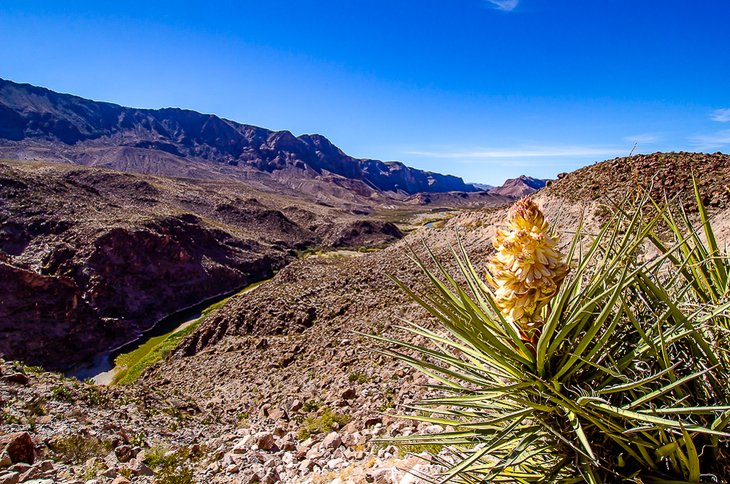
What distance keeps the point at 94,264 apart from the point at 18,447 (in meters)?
27.4

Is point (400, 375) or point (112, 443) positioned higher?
point (400, 375)

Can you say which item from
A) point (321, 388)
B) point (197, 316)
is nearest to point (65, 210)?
point (197, 316)

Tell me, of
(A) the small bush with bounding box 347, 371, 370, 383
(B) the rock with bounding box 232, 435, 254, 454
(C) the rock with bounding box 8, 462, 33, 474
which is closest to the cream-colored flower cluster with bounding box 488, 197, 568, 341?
(C) the rock with bounding box 8, 462, 33, 474

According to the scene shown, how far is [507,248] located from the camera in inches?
70.8

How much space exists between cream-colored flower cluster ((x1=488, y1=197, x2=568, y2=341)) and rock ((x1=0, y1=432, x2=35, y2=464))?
6.69m

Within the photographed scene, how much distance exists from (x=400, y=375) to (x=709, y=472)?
24.8 feet

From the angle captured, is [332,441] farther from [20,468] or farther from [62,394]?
[62,394]

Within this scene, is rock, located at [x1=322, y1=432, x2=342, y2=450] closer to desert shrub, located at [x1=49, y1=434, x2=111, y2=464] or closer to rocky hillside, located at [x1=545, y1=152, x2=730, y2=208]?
desert shrub, located at [x1=49, y1=434, x2=111, y2=464]

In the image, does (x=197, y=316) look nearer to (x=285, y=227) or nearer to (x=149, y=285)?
(x=149, y=285)

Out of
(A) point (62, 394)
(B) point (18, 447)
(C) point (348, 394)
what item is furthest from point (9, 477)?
(C) point (348, 394)

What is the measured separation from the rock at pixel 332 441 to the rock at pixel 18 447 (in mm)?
4036

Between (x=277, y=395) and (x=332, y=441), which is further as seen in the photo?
(x=277, y=395)

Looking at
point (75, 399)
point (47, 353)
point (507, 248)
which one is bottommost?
point (47, 353)

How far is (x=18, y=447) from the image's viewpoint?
5.24m
